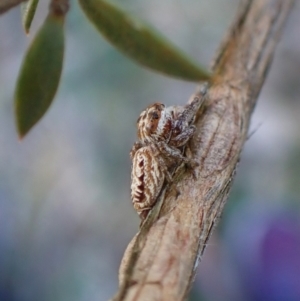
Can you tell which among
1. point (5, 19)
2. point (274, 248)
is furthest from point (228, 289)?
point (5, 19)

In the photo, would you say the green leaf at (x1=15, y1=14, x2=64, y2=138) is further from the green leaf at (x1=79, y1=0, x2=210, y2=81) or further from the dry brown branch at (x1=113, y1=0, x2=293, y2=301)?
the dry brown branch at (x1=113, y1=0, x2=293, y2=301)

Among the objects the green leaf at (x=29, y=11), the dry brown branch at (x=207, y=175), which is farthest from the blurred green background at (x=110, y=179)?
the green leaf at (x=29, y=11)

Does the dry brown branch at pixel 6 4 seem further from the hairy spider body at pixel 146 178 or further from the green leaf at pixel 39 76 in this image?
the hairy spider body at pixel 146 178

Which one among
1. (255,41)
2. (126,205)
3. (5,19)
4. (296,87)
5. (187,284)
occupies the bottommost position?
(187,284)

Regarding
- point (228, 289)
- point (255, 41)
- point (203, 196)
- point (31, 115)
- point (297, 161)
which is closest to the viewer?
point (31, 115)

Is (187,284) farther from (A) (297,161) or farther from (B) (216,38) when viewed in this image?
(B) (216,38)

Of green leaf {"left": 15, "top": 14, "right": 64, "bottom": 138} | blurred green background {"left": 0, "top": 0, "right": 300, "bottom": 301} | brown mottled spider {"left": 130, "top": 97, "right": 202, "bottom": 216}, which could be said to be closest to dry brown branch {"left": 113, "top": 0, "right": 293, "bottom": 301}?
brown mottled spider {"left": 130, "top": 97, "right": 202, "bottom": 216}
